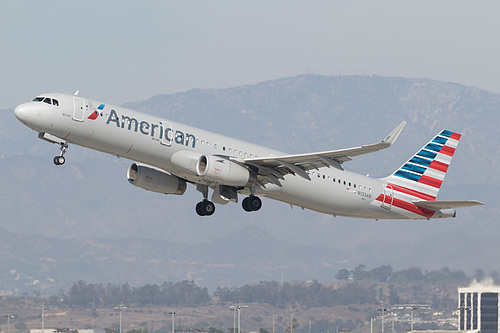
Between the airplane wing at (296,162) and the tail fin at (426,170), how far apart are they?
920 cm

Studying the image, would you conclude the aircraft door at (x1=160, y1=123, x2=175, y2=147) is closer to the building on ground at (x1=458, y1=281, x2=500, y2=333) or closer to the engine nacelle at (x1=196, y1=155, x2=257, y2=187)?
the engine nacelle at (x1=196, y1=155, x2=257, y2=187)

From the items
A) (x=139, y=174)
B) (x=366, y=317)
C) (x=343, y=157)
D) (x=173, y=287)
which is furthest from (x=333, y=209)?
(x=173, y=287)

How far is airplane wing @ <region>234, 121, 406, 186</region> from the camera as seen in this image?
45656mm

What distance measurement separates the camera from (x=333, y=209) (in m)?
52.6

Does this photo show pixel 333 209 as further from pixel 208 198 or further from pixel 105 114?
pixel 105 114

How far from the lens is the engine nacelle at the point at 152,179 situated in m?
51.3

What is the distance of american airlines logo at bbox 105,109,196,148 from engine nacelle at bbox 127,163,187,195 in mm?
Result: 4932

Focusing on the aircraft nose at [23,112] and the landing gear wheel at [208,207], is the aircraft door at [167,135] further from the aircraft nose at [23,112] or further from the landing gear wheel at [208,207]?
the landing gear wheel at [208,207]

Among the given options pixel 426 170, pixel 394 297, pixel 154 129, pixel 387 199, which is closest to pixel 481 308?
pixel 394 297

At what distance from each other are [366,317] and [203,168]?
123996 mm

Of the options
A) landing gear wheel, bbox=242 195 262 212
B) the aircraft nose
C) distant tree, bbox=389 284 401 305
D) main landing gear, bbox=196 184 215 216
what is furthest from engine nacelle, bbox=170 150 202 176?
distant tree, bbox=389 284 401 305

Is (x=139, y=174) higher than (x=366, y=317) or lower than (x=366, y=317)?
higher

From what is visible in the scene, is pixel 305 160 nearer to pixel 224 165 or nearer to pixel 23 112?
pixel 224 165

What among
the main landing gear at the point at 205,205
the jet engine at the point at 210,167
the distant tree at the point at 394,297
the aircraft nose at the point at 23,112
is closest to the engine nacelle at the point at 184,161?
the jet engine at the point at 210,167
